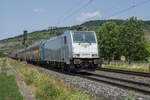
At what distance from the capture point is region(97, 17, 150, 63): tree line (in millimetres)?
55625

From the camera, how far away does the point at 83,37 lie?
19469 mm

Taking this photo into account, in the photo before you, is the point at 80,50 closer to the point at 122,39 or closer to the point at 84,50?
the point at 84,50

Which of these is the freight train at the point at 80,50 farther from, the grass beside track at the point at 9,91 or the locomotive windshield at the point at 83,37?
the grass beside track at the point at 9,91

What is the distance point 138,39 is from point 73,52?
42490mm

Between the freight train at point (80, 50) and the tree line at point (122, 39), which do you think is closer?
the freight train at point (80, 50)

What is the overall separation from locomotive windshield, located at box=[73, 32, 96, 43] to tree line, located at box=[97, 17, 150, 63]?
35.4 metres

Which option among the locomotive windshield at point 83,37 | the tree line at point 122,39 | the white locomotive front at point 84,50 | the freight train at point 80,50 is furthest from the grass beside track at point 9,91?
the tree line at point 122,39

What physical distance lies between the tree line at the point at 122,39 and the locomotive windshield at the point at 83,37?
35373 mm

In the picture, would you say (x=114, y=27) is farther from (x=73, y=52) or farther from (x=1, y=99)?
(x=1, y=99)

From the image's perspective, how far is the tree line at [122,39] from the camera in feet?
182

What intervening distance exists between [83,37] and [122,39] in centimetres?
3867

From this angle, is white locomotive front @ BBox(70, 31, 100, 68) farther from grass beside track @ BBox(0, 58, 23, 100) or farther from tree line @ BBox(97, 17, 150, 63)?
tree line @ BBox(97, 17, 150, 63)

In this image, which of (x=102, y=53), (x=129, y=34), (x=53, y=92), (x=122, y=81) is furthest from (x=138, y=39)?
(x=53, y=92)

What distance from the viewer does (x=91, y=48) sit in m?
19.1
